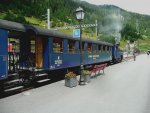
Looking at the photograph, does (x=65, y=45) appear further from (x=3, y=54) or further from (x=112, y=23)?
(x=112, y=23)

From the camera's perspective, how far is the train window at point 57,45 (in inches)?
692

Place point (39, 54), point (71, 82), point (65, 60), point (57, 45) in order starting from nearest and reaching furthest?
point (71, 82) → point (39, 54) → point (57, 45) → point (65, 60)

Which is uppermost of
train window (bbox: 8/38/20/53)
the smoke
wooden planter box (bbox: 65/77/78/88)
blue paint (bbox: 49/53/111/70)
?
the smoke

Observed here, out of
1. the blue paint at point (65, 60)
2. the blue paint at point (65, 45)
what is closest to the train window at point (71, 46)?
the blue paint at point (65, 60)

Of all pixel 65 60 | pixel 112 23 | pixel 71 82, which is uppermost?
pixel 112 23

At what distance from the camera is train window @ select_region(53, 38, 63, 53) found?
57.7 feet

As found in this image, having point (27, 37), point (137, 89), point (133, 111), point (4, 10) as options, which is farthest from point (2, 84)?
point (4, 10)

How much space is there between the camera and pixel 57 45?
59.3ft

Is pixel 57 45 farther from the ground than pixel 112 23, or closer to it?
closer to it

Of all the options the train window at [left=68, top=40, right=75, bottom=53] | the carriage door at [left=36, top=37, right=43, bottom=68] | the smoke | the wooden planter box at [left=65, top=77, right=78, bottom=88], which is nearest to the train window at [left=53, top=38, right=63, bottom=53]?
the carriage door at [left=36, top=37, right=43, bottom=68]

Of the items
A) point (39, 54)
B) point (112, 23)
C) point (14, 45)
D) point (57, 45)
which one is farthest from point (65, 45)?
point (112, 23)

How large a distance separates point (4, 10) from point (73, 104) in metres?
120

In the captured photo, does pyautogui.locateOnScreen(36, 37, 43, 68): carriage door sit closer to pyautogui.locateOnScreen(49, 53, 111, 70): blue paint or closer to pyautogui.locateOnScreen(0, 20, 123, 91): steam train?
pyautogui.locateOnScreen(0, 20, 123, 91): steam train

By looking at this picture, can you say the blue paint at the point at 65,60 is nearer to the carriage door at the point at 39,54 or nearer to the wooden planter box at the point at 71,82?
the carriage door at the point at 39,54
